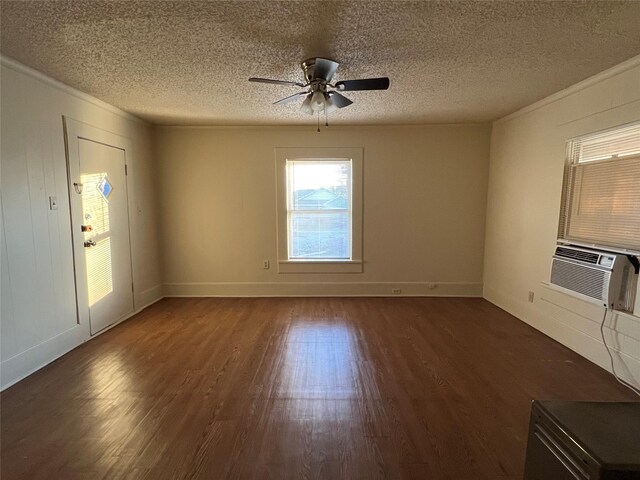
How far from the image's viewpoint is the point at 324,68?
2383 mm

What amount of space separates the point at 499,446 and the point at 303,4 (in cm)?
271

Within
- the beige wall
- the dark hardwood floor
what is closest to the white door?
the dark hardwood floor

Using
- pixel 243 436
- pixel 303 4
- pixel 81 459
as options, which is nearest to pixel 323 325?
pixel 243 436

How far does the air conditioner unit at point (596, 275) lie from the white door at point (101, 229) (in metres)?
4.67

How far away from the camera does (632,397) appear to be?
232cm

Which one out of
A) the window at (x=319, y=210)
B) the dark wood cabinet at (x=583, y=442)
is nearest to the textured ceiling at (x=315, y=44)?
the window at (x=319, y=210)

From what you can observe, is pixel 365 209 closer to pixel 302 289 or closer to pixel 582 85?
pixel 302 289

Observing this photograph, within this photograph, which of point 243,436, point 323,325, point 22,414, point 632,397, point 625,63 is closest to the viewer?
point 243,436

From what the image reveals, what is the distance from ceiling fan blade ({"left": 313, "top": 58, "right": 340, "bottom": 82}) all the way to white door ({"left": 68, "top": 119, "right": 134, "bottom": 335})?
2.44m

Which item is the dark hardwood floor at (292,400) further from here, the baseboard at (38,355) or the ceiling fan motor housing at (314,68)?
the ceiling fan motor housing at (314,68)

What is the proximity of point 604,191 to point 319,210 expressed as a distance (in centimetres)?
317

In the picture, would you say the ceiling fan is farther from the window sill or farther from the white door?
the window sill

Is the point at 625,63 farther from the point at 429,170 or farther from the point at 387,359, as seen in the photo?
the point at 387,359

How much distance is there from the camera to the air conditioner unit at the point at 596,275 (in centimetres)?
251
